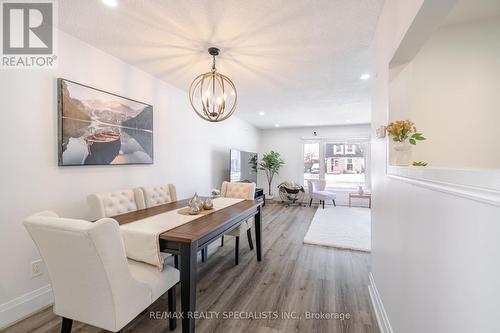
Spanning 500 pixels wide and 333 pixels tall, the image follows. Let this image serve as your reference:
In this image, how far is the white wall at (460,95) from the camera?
6.13ft

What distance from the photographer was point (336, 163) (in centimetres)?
734

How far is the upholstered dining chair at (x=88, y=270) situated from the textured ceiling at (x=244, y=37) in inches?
68.5

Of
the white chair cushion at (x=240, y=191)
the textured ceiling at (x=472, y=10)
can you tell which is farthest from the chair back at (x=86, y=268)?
the textured ceiling at (x=472, y=10)

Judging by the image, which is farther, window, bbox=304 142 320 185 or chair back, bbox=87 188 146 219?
window, bbox=304 142 320 185

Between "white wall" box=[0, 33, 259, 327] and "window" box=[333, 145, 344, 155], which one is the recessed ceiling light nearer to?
"white wall" box=[0, 33, 259, 327]

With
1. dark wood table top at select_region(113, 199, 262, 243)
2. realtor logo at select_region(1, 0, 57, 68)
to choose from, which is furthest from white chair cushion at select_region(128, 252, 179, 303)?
realtor logo at select_region(1, 0, 57, 68)

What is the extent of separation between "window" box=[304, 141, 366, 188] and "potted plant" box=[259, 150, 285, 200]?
3.08ft

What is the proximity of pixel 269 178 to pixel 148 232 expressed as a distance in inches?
246

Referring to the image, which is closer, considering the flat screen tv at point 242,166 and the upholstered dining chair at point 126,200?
the upholstered dining chair at point 126,200

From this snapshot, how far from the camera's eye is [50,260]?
4.25 ft

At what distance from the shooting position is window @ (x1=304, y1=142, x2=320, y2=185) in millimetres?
7535

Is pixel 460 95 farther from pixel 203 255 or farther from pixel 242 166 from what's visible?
pixel 242 166

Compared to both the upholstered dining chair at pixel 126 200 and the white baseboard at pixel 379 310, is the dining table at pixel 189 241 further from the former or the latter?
the white baseboard at pixel 379 310

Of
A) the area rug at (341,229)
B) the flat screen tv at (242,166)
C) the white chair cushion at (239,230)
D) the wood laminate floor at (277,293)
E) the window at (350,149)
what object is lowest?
the wood laminate floor at (277,293)
